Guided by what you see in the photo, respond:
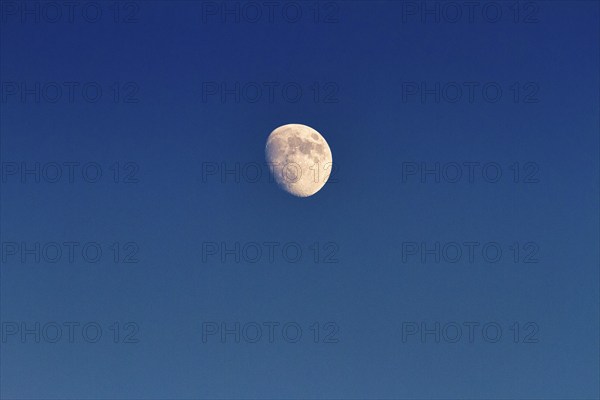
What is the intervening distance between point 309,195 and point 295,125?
4.08 ft

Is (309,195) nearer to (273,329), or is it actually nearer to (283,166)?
(283,166)

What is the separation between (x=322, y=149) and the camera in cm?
1416

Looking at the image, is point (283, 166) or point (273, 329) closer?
point (273, 329)

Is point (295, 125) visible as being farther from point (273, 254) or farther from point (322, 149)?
point (273, 254)

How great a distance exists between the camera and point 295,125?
14.3 metres

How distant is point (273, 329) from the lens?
12984mm

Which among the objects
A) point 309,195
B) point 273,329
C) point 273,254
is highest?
point 309,195

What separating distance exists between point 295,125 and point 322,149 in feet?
2.06

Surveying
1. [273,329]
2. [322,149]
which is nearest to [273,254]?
[273,329]

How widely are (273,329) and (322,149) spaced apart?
3174mm


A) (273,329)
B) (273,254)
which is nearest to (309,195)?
(273,254)

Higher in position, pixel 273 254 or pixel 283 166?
pixel 283 166

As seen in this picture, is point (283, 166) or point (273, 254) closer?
point (273, 254)

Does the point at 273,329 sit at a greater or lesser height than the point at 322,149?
lesser
